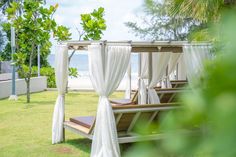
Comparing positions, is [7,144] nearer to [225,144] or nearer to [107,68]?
[107,68]

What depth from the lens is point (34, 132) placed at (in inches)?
329

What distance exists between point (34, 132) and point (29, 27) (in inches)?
269

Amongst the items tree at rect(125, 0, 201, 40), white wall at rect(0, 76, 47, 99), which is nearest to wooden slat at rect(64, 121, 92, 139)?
white wall at rect(0, 76, 47, 99)

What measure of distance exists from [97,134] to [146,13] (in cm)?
1877

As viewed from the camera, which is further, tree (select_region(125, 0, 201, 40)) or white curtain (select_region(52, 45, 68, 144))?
tree (select_region(125, 0, 201, 40))

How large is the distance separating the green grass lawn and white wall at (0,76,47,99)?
172cm

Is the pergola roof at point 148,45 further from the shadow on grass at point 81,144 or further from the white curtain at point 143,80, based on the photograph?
the shadow on grass at point 81,144

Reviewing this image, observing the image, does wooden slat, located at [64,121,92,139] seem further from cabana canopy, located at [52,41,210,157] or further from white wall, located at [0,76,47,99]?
white wall, located at [0,76,47,99]

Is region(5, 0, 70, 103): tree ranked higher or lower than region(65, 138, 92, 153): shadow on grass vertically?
higher

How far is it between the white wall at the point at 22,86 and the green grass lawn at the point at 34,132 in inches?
67.7

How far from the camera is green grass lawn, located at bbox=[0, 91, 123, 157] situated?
6617 mm

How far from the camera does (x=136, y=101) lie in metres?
9.27

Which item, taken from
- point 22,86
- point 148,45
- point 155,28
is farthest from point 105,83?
point 155,28

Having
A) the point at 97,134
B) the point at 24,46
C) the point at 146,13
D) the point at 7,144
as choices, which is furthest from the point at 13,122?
the point at 146,13
